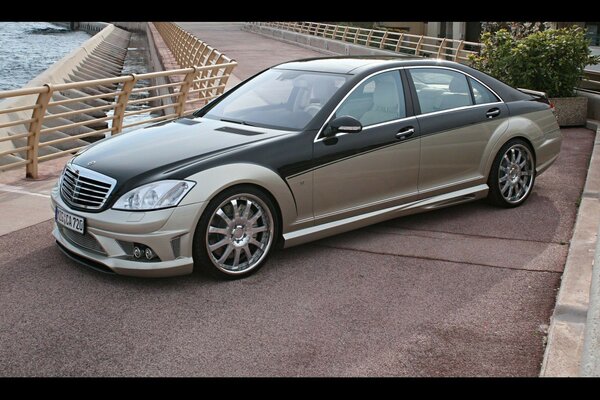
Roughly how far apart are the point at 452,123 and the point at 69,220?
340 centimetres

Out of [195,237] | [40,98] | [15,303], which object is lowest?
[15,303]

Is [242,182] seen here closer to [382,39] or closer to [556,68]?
[556,68]

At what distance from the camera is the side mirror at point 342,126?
5922 millimetres

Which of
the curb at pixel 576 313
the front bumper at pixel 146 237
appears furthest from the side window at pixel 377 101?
the curb at pixel 576 313

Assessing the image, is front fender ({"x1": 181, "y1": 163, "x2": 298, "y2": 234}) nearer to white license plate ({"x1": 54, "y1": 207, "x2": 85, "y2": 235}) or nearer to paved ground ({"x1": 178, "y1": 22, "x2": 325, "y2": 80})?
white license plate ({"x1": 54, "y1": 207, "x2": 85, "y2": 235})

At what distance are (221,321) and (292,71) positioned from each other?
2.81m

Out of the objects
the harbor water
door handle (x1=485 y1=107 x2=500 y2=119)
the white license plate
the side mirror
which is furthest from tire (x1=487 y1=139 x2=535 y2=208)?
the harbor water

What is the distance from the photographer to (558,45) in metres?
12.1

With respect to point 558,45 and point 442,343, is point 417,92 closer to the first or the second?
point 442,343

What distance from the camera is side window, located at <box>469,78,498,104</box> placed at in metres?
7.21

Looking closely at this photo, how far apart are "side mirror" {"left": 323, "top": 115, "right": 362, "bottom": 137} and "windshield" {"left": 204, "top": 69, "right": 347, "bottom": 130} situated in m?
0.21

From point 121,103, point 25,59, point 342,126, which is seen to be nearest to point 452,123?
point 342,126

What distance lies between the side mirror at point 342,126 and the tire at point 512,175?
1.92 metres
